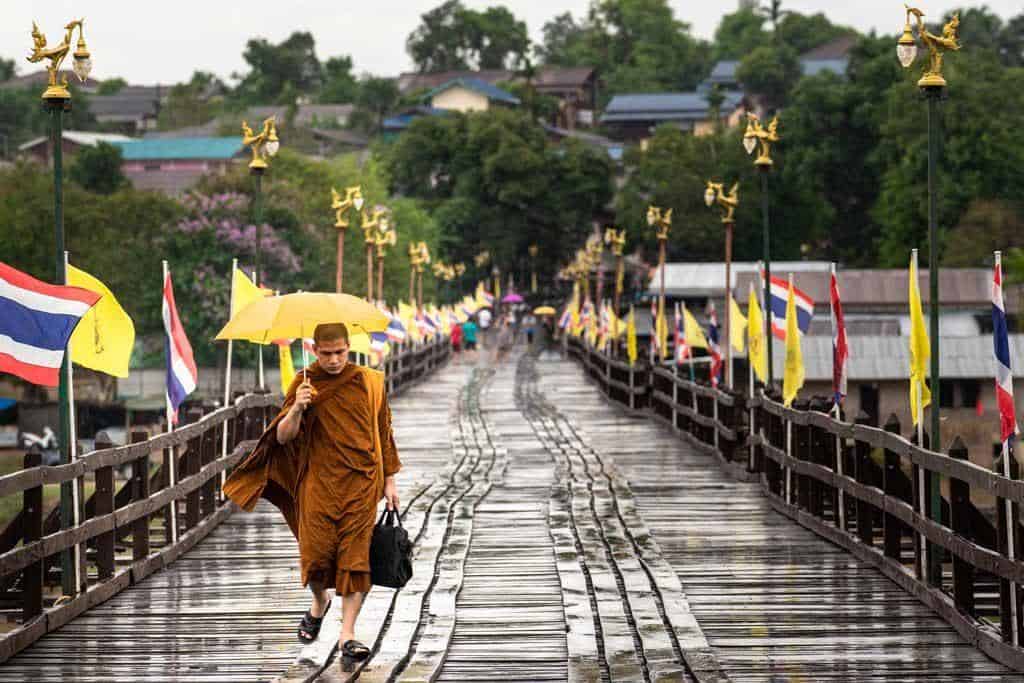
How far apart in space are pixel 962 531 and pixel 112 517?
5.64m

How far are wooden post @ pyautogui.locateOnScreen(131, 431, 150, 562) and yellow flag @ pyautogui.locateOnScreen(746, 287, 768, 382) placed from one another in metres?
10.4

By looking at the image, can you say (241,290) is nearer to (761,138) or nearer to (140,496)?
(140,496)

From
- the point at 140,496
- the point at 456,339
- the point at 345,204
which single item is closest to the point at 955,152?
the point at 456,339

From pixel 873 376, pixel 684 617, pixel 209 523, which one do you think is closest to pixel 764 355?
pixel 209 523

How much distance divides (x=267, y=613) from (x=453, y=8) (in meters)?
190

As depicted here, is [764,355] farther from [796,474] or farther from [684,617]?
[684,617]

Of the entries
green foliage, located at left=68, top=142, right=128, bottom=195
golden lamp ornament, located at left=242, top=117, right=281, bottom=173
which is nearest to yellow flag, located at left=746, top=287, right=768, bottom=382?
golden lamp ornament, located at left=242, top=117, right=281, bottom=173

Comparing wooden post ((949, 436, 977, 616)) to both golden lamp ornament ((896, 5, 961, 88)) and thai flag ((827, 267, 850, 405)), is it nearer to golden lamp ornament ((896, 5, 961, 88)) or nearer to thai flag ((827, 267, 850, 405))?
golden lamp ornament ((896, 5, 961, 88))

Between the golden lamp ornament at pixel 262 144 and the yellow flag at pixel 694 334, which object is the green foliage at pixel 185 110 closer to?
the yellow flag at pixel 694 334

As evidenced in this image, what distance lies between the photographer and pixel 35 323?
38.7 feet

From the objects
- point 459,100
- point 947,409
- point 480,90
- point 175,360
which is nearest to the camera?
point 175,360

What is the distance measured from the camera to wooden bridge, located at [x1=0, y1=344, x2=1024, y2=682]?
35.1ft

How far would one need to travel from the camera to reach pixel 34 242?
7725 cm

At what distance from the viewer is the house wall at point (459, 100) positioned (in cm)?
15950
